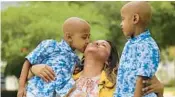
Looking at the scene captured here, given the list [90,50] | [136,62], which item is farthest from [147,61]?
[90,50]

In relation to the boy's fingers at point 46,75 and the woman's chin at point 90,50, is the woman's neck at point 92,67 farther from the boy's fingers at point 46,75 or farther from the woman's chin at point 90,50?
the boy's fingers at point 46,75

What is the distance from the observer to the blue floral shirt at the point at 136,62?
166cm

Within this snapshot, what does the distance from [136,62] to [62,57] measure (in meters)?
0.38

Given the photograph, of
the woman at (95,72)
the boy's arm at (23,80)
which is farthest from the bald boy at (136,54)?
the boy's arm at (23,80)

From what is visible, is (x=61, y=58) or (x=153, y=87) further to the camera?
(x=61, y=58)

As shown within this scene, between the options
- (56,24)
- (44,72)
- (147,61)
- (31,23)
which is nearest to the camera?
(147,61)

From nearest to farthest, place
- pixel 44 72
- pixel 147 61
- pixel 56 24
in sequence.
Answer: pixel 147 61 → pixel 44 72 → pixel 56 24

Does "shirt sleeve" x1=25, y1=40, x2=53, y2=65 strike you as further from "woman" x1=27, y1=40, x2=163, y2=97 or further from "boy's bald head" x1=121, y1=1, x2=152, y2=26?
"boy's bald head" x1=121, y1=1, x2=152, y2=26

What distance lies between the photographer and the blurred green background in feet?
19.4

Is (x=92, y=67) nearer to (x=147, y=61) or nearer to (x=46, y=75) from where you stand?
(x=46, y=75)

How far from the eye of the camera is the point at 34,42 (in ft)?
19.7

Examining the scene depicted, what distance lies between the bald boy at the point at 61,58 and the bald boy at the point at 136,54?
0.84 ft

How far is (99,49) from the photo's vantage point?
197 cm

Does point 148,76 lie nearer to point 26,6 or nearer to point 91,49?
point 91,49
